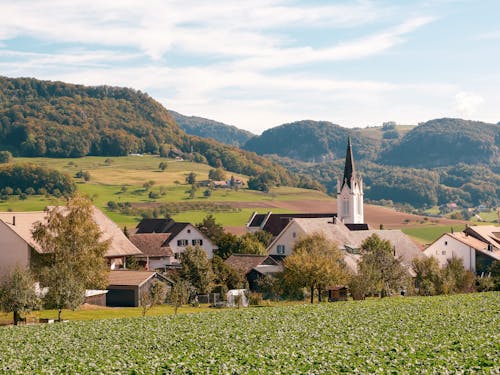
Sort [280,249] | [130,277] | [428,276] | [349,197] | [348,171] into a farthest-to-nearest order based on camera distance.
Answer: [348,171] → [349,197] → [280,249] → [428,276] → [130,277]

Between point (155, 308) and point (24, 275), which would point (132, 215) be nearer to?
point (155, 308)

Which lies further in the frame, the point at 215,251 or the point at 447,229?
the point at 447,229

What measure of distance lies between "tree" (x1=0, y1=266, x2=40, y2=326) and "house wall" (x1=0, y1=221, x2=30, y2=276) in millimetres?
15424

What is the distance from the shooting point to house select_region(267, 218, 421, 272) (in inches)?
3619

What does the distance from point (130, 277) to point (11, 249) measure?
1075cm

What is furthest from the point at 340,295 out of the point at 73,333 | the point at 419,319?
the point at 73,333

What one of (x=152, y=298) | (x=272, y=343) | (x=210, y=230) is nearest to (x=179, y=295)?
(x=152, y=298)

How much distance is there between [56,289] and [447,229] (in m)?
125

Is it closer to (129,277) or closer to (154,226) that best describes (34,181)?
(154,226)

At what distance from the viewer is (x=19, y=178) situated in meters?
190

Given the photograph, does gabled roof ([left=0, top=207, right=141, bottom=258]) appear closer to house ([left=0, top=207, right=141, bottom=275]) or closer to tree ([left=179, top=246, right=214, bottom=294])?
house ([left=0, top=207, right=141, bottom=275])

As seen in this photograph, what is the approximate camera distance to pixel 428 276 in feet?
259

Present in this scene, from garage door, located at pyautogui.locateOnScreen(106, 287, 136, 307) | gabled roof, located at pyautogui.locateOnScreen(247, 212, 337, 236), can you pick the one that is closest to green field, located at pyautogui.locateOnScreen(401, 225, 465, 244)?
gabled roof, located at pyautogui.locateOnScreen(247, 212, 337, 236)

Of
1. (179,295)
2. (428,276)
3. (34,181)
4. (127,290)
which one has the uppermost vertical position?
(34,181)
